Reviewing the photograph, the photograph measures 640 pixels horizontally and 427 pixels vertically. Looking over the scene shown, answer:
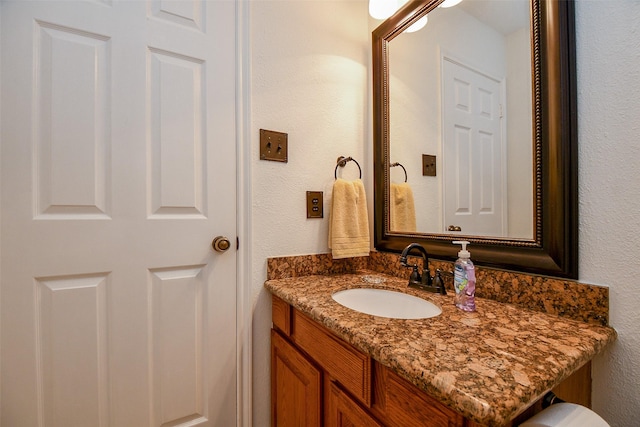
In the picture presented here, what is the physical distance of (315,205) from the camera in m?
1.27

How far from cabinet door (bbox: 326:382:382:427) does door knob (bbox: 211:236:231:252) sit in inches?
23.9

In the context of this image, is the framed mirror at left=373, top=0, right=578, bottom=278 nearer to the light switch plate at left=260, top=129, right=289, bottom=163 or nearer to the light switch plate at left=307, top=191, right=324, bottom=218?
the light switch plate at left=307, top=191, right=324, bottom=218

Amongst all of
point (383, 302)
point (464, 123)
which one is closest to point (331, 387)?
point (383, 302)

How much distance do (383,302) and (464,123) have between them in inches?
28.8

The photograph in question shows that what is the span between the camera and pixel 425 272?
1.01 meters

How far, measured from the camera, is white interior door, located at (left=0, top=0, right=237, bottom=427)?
83 centimetres

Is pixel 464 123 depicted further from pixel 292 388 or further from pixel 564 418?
pixel 292 388

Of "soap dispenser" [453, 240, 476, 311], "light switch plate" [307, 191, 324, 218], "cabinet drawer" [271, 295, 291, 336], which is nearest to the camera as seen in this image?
"soap dispenser" [453, 240, 476, 311]

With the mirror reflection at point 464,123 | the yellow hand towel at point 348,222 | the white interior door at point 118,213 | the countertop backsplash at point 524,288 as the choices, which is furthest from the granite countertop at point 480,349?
the white interior door at point 118,213

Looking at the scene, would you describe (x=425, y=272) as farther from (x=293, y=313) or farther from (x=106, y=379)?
(x=106, y=379)

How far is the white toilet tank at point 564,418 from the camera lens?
482mm

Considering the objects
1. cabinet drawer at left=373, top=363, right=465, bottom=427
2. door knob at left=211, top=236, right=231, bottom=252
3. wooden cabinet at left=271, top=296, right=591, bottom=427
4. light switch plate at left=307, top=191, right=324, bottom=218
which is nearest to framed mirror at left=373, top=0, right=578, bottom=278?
light switch plate at left=307, top=191, right=324, bottom=218

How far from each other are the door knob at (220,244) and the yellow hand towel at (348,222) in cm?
45

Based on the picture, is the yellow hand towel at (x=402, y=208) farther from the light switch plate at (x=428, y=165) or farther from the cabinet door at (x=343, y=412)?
the cabinet door at (x=343, y=412)
